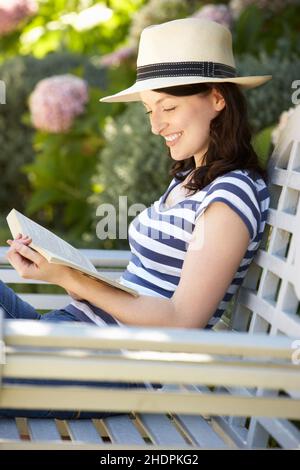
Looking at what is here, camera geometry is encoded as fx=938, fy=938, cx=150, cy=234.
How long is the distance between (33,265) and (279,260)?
0.63 metres

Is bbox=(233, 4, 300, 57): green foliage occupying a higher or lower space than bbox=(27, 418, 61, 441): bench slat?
higher

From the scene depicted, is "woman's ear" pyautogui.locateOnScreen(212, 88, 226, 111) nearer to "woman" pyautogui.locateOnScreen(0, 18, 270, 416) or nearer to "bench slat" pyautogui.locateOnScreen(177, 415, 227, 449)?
"woman" pyautogui.locateOnScreen(0, 18, 270, 416)

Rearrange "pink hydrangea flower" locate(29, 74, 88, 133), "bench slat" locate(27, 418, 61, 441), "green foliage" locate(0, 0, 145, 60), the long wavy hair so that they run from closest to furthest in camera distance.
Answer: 1. "bench slat" locate(27, 418, 61, 441)
2. the long wavy hair
3. "pink hydrangea flower" locate(29, 74, 88, 133)
4. "green foliage" locate(0, 0, 145, 60)

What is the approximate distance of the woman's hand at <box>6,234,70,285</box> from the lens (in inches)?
89.9

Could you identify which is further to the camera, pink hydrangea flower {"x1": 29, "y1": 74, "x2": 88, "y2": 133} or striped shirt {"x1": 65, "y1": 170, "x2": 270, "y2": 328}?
pink hydrangea flower {"x1": 29, "y1": 74, "x2": 88, "y2": 133}

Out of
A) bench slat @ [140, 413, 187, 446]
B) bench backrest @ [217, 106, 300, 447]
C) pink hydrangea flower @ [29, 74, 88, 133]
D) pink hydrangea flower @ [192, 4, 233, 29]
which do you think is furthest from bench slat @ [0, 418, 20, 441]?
pink hydrangea flower @ [29, 74, 88, 133]

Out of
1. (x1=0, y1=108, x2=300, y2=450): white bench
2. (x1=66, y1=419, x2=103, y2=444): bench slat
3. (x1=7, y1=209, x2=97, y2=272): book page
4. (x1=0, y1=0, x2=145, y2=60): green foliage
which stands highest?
(x1=0, y1=0, x2=145, y2=60): green foliage

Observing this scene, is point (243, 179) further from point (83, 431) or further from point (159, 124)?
point (83, 431)

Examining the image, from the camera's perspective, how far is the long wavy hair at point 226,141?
8.36ft

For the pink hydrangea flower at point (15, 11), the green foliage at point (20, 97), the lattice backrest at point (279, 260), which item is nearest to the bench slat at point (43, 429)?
the lattice backrest at point (279, 260)

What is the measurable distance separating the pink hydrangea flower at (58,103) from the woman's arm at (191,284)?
366cm

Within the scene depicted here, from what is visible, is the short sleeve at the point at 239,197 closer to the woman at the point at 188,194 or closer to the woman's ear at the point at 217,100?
the woman at the point at 188,194

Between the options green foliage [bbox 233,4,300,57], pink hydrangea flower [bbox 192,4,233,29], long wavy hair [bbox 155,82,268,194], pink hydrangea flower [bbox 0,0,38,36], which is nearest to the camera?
long wavy hair [bbox 155,82,268,194]

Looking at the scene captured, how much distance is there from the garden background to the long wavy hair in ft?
2.48
